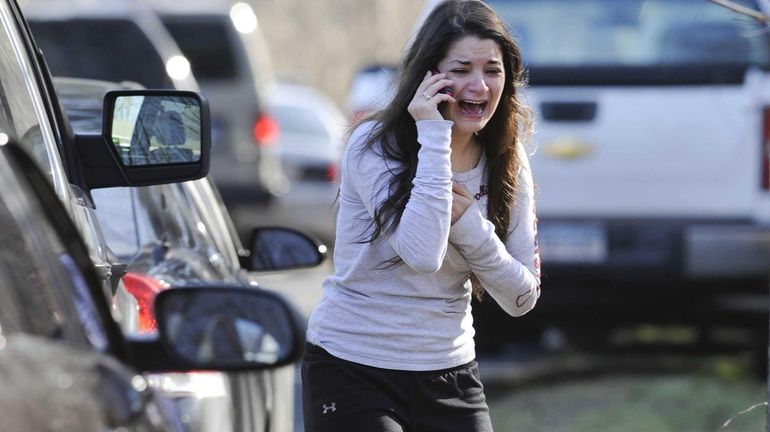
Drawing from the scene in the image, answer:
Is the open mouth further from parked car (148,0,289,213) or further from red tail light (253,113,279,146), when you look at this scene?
red tail light (253,113,279,146)

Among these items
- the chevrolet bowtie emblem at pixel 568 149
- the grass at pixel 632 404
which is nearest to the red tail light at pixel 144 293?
the grass at pixel 632 404

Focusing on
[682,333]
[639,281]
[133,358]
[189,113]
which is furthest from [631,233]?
[133,358]

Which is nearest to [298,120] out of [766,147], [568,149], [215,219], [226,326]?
[568,149]

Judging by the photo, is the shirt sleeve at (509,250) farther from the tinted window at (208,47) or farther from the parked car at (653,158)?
the tinted window at (208,47)

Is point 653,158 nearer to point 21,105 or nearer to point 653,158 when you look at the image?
point 653,158

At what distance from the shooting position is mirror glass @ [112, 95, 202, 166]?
4094 millimetres

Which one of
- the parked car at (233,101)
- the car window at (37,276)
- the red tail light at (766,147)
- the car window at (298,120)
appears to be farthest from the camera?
the car window at (298,120)

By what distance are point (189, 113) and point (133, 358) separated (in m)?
1.50

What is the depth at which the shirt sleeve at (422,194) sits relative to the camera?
11.9 ft

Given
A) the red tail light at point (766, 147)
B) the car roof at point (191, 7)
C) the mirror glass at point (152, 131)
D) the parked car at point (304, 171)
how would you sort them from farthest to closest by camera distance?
the car roof at point (191, 7)
the parked car at point (304, 171)
the red tail light at point (766, 147)
the mirror glass at point (152, 131)

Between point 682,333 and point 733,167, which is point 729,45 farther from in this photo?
point 682,333

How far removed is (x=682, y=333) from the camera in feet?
34.0

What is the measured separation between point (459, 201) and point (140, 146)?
2.75 feet

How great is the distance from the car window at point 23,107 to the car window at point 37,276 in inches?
27.6
